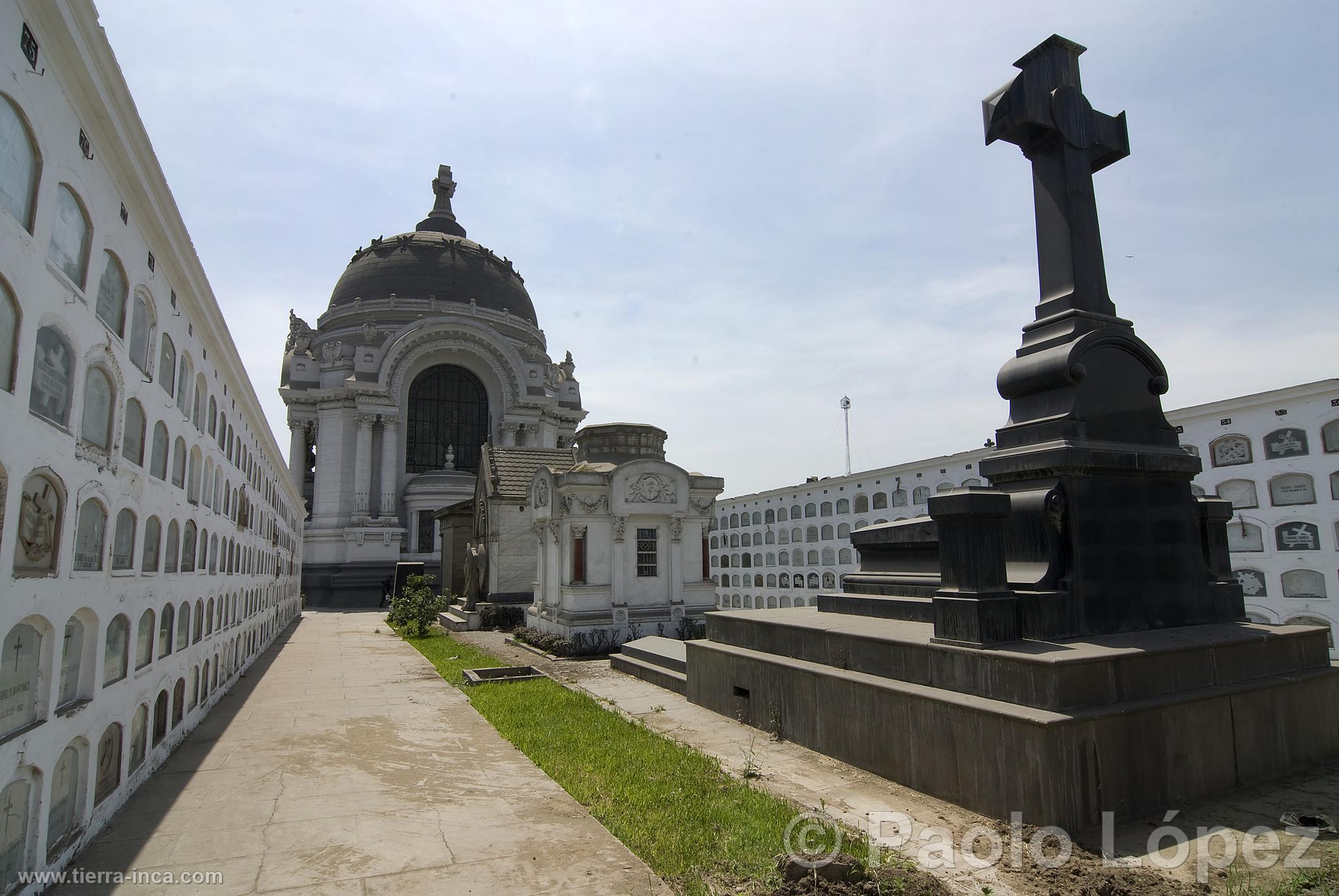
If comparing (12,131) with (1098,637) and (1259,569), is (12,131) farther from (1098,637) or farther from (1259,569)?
(1259,569)

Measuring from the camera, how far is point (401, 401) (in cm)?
3759

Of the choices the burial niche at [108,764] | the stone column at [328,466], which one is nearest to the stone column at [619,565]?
the burial niche at [108,764]

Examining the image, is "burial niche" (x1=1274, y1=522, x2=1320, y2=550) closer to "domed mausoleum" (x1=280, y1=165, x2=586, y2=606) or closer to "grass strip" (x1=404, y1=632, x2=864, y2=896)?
"grass strip" (x1=404, y1=632, x2=864, y2=896)

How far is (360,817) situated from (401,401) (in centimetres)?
3505

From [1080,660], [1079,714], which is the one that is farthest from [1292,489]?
[1079,714]

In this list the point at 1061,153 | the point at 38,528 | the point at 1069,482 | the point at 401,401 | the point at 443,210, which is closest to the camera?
the point at 38,528

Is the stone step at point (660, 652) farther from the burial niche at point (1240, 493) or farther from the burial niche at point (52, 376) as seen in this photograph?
the burial niche at point (1240, 493)

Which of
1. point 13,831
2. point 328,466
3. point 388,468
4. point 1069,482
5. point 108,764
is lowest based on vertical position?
point 108,764

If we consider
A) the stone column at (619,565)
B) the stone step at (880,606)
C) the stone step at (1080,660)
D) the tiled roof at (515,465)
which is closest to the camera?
the stone step at (1080,660)

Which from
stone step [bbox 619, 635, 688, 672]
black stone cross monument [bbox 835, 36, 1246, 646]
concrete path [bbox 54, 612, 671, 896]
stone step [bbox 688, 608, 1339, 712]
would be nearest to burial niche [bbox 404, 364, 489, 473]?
stone step [bbox 619, 635, 688, 672]

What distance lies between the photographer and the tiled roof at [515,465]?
20000mm

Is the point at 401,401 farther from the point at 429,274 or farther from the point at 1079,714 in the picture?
the point at 1079,714

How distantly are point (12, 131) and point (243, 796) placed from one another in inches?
182

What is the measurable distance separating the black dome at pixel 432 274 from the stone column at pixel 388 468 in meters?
9.51
